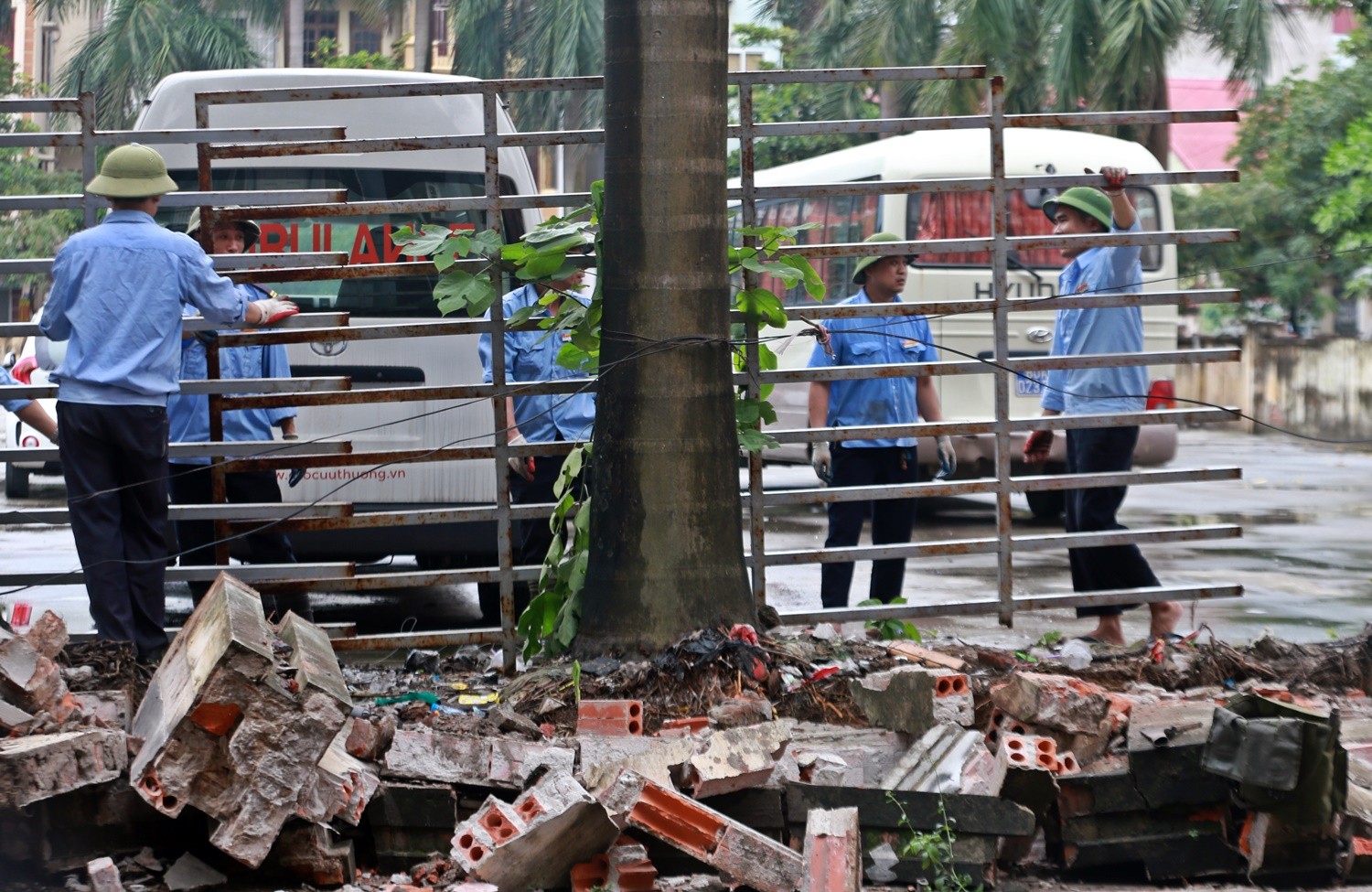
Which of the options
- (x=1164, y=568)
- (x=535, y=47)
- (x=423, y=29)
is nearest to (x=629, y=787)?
(x=1164, y=568)

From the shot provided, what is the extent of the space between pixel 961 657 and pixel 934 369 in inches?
49.0

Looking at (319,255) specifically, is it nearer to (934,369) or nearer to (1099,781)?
(934,369)

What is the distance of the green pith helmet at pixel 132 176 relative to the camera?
18.8ft

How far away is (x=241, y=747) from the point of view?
13.1 feet

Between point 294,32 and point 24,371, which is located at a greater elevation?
point 294,32

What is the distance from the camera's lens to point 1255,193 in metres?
29.4

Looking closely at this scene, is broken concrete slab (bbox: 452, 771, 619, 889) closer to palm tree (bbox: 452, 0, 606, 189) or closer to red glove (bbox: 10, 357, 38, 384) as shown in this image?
red glove (bbox: 10, 357, 38, 384)

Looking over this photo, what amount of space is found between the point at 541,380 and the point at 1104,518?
263cm

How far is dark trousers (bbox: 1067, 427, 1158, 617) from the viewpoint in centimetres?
706

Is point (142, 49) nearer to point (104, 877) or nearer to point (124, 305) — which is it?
point (124, 305)

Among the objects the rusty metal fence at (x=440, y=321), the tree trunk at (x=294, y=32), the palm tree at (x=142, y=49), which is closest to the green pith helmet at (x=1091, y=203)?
the rusty metal fence at (x=440, y=321)

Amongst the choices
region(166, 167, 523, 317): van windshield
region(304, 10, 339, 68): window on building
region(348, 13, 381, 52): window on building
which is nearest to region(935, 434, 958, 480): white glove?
region(166, 167, 523, 317): van windshield

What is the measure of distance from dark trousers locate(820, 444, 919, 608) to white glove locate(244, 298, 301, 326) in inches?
105

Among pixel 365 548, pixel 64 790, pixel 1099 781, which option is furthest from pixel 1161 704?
pixel 365 548
